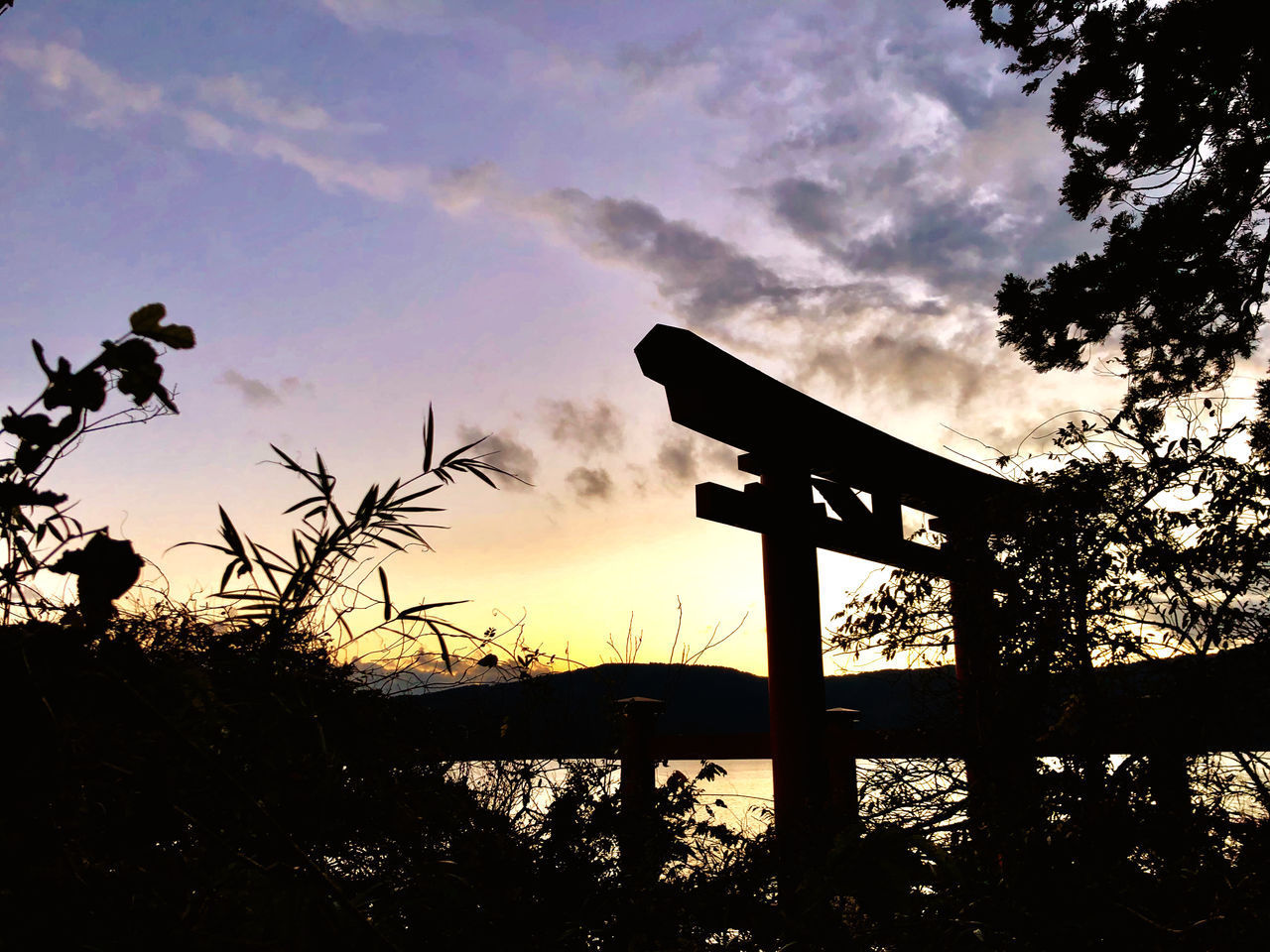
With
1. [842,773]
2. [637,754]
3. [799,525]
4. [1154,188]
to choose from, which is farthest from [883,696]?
[1154,188]

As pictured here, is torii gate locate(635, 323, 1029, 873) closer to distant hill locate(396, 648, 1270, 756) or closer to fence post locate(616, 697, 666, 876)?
distant hill locate(396, 648, 1270, 756)

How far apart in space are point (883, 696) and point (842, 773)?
57.4 inches

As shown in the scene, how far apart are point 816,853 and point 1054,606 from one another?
4.34 feet

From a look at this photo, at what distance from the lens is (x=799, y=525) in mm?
4207

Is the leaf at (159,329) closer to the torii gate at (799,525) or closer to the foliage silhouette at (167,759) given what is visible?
the foliage silhouette at (167,759)

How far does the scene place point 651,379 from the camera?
153 inches

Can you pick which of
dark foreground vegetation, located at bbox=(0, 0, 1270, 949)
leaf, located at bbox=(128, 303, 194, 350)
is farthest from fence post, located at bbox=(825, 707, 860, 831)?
leaf, located at bbox=(128, 303, 194, 350)

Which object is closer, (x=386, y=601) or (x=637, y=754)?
(x=386, y=601)

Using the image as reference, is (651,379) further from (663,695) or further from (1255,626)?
(1255,626)

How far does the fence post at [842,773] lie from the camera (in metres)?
3.38

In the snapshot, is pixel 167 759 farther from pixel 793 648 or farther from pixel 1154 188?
pixel 1154 188

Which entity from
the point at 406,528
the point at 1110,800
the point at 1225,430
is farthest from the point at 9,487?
the point at 1225,430

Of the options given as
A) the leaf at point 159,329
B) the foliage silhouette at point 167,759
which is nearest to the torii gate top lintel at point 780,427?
the foliage silhouette at point 167,759

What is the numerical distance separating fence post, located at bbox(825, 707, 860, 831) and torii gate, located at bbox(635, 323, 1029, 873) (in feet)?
0.37
